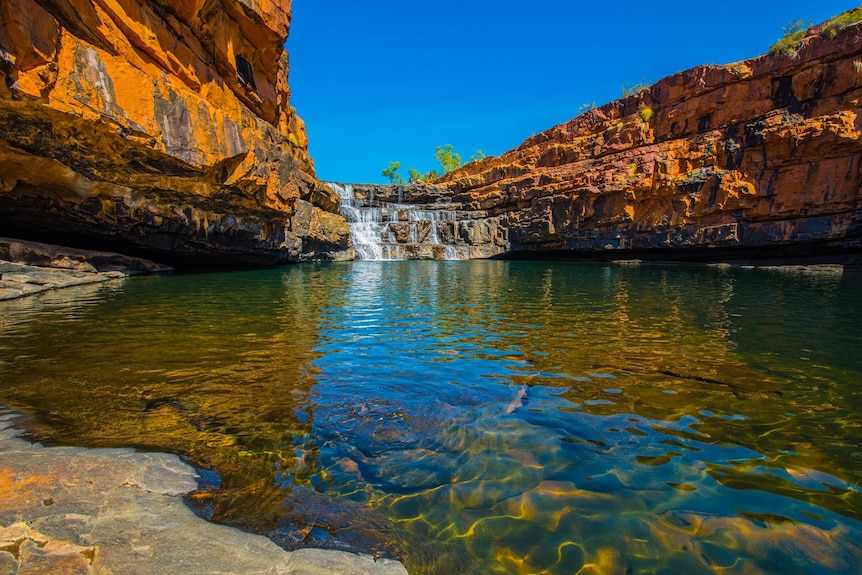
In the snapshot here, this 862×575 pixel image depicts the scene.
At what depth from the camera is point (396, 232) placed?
46.0 metres

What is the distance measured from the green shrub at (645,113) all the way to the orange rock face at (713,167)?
0.13 metres

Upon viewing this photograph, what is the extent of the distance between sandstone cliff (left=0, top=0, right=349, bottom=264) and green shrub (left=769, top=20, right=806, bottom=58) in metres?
35.6

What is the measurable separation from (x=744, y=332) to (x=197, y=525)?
10677 millimetres

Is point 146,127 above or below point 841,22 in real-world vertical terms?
below

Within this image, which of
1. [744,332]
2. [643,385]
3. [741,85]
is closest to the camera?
[643,385]

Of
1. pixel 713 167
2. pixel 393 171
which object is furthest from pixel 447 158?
pixel 713 167

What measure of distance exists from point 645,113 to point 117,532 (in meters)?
47.1

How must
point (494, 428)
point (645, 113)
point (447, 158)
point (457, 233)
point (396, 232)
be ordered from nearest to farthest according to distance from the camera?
point (494, 428) → point (645, 113) → point (396, 232) → point (457, 233) → point (447, 158)

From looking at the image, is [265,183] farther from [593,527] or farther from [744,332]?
[593,527]

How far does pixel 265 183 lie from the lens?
2341 centimetres

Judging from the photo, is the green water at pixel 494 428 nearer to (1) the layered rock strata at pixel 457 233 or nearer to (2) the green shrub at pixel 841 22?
(2) the green shrub at pixel 841 22

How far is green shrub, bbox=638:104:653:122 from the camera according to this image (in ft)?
131

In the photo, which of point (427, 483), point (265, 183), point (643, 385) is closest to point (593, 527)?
point (427, 483)

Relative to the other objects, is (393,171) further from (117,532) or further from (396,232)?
(117,532)
